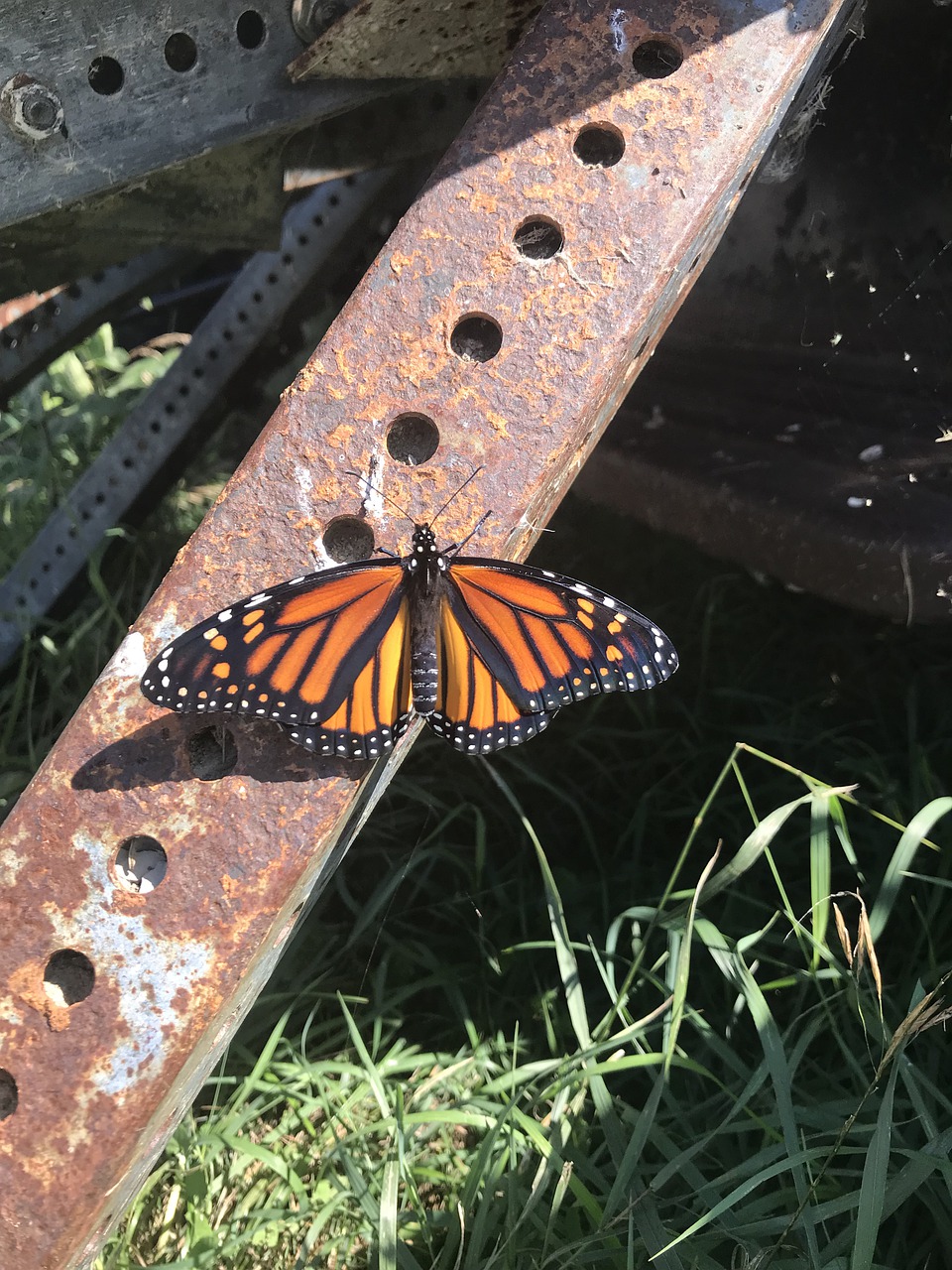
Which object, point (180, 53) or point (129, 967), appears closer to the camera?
point (129, 967)

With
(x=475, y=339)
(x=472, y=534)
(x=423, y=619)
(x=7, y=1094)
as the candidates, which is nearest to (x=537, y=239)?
(x=475, y=339)

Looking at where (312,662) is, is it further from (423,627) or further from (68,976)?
(68,976)

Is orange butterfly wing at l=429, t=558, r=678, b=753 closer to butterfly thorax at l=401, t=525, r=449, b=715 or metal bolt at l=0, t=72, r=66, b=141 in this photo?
butterfly thorax at l=401, t=525, r=449, b=715

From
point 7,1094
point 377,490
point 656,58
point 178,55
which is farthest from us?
point 178,55

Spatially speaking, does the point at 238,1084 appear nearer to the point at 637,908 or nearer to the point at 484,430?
the point at 637,908

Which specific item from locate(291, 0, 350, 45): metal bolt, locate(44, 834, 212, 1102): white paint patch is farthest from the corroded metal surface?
locate(291, 0, 350, 45): metal bolt

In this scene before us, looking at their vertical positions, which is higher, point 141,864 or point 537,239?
point 537,239

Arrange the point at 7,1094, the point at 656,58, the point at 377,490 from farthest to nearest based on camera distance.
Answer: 1. the point at 656,58
2. the point at 377,490
3. the point at 7,1094

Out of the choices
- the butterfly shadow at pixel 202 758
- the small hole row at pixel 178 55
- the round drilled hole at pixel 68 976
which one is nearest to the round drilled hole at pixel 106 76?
the small hole row at pixel 178 55
